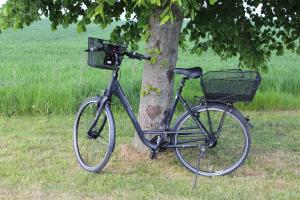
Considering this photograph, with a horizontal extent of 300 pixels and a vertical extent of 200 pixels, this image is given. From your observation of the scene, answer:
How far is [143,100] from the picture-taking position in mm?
6305

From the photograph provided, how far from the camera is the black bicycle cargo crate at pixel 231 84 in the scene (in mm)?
5473

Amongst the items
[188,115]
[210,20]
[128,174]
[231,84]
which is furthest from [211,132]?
[210,20]

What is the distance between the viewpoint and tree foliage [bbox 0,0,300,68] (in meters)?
6.45

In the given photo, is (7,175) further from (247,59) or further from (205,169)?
(247,59)

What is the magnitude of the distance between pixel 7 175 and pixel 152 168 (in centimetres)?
144

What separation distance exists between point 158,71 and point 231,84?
37.7 inches

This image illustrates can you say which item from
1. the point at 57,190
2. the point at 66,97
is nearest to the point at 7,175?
the point at 57,190

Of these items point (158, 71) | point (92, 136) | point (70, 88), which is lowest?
point (70, 88)

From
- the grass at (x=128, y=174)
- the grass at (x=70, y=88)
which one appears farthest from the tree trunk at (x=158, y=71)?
the grass at (x=70, y=88)

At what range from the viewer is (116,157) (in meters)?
6.36

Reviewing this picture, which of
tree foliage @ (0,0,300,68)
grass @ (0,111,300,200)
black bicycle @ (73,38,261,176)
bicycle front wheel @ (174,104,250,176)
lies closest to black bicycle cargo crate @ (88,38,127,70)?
black bicycle @ (73,38,261,176)

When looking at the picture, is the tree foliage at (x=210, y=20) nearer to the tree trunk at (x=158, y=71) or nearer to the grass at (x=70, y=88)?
the tree trunk at (x=158, y=71)

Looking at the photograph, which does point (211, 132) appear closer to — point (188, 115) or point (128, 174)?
point (188, 115)

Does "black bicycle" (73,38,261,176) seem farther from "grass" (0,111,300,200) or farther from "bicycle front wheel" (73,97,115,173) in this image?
"grass" (0,111,300,200)
